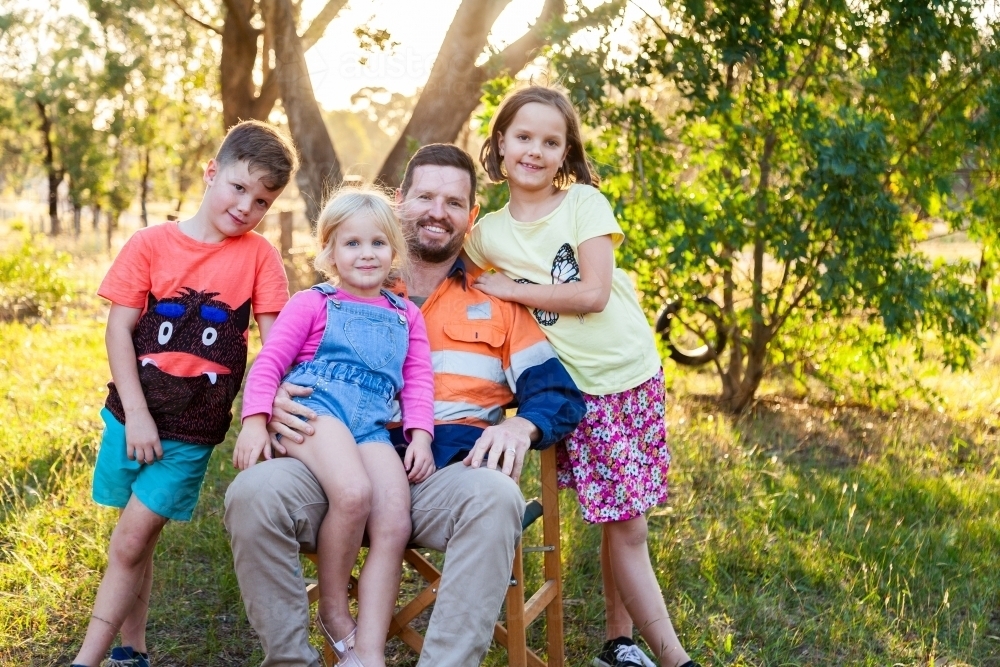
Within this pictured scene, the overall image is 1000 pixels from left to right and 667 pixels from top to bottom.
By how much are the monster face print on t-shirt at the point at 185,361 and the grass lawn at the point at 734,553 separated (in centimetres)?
86

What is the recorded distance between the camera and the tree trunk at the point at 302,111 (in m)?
6.40

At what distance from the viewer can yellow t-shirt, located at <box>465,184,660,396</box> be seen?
2768mm

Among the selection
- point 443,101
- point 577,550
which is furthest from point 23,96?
point 577,550

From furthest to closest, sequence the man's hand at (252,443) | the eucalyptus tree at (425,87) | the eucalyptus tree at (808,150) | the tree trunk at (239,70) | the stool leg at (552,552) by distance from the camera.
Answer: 1. the tree trunk at (239,70)
2. the eucalyptus tree at (425,87)
3. the eucalyptus tree at (808,150)
4. the stool leg at (552,552)
5. the man's hand at (252,443)

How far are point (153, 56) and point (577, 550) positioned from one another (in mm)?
14422

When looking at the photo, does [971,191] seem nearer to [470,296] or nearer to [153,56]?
[470,296]

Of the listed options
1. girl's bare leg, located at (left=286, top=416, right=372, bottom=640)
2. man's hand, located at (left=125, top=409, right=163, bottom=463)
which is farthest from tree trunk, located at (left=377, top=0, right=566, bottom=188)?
girl's bare leg, located at (left=286, top=416, right=372, bottom=640)


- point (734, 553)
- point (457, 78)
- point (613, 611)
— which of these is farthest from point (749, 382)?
point (613, 611)

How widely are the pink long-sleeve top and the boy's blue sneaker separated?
896 millimetres

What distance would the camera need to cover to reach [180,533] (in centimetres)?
371

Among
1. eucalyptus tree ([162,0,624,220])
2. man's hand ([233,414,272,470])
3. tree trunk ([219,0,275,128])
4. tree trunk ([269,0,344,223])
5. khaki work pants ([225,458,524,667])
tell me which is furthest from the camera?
tree trunk ([219,0,275,128])

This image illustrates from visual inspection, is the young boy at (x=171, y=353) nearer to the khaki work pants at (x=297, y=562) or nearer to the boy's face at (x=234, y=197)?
the boy's face at (x=234, y=197)

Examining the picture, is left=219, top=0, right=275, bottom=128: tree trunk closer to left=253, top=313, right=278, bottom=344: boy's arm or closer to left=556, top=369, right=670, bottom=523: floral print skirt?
left=253, top=313, right=278, bottom=344: boy's arm

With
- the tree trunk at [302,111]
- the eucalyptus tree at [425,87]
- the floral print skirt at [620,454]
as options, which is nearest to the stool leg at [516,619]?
the floral print skirt at [620,454]
